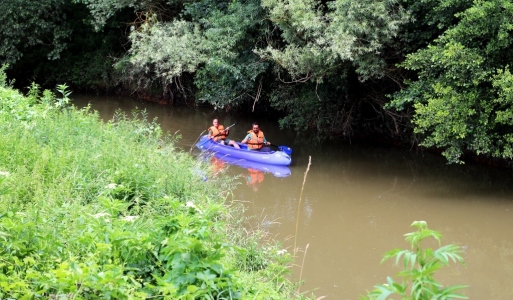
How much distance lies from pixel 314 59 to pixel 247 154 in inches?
112

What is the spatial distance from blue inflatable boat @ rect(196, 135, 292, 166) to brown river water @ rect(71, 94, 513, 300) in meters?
0.39

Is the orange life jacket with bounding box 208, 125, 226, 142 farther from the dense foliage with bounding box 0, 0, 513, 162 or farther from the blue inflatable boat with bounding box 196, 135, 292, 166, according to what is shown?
the dense foliage with bounding box 0, 0, 513, 162

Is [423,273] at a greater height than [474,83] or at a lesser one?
lesser

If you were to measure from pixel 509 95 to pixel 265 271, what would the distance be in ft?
21.3

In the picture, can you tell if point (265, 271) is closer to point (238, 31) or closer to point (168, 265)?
point (168, 265)

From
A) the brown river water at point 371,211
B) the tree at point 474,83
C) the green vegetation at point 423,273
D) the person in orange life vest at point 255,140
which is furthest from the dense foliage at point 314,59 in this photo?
the green vegetation at point 423,273

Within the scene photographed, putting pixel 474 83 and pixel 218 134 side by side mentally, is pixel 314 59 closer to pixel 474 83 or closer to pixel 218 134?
pixel 218 134

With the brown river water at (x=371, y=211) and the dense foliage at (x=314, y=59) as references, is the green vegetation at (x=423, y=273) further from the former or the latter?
the dense foliage at (x=314, y=59)

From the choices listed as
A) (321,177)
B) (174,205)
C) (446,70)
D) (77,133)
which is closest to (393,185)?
(321,177)

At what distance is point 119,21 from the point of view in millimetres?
21312

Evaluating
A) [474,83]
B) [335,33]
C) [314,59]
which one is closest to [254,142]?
[314,59]

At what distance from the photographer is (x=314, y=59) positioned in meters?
12.7

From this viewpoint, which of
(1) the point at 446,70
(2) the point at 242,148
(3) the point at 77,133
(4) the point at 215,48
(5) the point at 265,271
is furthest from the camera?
(4) the point at 215,48

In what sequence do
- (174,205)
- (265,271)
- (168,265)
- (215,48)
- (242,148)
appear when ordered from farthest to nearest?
(215,48), (242,148), (265,271), (174,205), (168,265)
